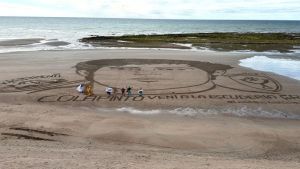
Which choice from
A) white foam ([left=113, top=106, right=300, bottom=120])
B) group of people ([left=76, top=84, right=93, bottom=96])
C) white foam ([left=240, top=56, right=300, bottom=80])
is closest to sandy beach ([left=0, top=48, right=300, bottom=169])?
white foam ([left=113, top=106, right=300, bottom=120])

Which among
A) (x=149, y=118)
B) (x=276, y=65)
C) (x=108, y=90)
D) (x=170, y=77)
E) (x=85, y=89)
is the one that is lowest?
(x=149, y=118)

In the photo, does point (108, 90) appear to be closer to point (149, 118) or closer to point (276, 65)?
point (149, 118)

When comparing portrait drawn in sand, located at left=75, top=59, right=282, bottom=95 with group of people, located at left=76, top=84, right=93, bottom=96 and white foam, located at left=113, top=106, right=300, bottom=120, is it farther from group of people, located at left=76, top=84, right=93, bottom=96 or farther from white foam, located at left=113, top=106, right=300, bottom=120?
white foam, located at left=113, top=106, right=300, bottom=120

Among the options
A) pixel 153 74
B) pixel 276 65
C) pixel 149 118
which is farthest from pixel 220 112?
pixel 276 65

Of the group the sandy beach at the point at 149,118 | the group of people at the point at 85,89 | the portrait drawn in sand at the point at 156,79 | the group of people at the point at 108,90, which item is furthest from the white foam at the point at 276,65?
the group of people at the point at 85,89

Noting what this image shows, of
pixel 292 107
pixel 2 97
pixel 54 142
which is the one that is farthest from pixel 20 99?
pixel 292 107

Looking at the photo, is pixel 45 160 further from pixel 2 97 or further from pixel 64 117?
pixel 2 97
